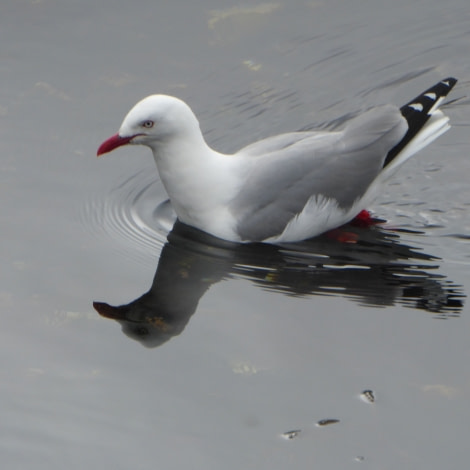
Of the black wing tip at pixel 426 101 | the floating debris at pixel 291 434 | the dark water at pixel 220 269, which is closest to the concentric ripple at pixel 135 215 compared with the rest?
the dark water at pixel 220 269

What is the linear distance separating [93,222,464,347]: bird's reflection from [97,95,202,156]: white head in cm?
66

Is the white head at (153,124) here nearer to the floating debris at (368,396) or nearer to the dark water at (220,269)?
the dark water at (220,269)

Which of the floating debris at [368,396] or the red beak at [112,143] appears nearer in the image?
the floating debris at [368,396]

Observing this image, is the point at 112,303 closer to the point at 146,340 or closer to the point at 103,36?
the point at 146,340

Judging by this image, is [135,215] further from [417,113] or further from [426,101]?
[426,101]

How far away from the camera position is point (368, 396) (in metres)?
5.25

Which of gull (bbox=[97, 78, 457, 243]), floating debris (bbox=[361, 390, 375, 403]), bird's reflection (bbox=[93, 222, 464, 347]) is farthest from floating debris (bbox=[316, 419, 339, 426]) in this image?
gull (bbox=[97, 78, 457, 243])

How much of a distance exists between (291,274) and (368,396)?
1.36 m

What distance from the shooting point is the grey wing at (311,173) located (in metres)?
6.75

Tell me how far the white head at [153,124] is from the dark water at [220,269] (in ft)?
2.09

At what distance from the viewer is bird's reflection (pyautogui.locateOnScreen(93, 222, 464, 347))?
19.8ft

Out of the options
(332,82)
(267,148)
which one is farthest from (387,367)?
(332,82)

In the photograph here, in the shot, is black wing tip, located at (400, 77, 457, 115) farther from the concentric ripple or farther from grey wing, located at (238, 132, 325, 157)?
the concentric ripple

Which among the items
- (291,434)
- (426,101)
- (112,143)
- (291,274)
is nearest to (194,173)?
(112,143)
